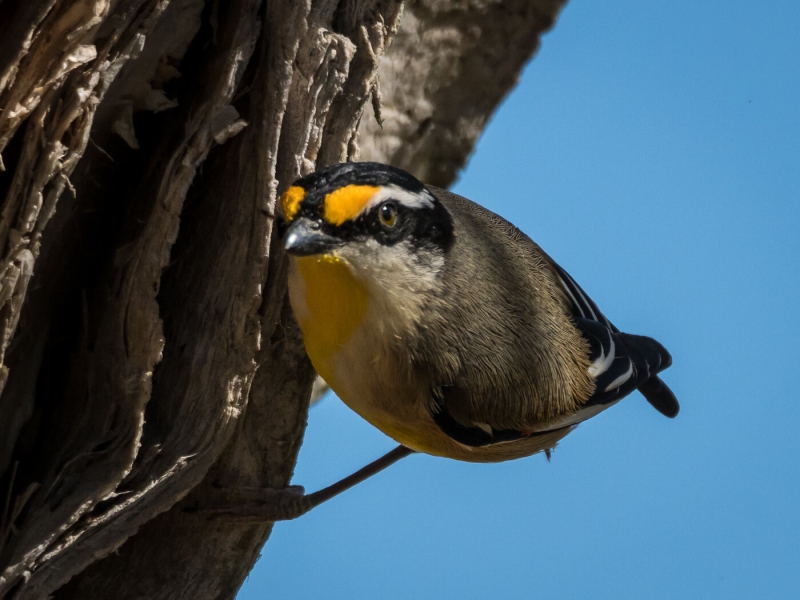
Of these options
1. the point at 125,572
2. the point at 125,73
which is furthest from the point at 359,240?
the point at 125,572

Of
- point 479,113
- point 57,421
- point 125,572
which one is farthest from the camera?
point 479,113

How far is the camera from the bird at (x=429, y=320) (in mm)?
1279

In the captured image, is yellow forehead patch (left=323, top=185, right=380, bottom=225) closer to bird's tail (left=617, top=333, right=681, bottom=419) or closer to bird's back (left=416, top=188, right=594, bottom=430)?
bird's back (left=416, top=188, right=594, bottom=430)

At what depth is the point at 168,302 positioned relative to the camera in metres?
1.56

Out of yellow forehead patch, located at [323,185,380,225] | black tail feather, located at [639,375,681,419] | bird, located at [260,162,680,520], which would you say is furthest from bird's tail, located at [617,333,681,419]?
yellow forehead patch, located at [323,185,380,225]

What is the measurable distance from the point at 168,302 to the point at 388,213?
479 millimetres

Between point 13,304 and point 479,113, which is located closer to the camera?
point 13,304

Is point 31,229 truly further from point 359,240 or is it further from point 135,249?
point 359,240

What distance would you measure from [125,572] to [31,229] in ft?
2.48

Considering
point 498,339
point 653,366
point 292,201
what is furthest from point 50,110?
point 653,366

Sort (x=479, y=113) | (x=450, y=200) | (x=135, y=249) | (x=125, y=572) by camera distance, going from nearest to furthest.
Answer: (x=135, y=249) < (x=125, y=572) < (x=450, y=200) < (x=479, y=113)

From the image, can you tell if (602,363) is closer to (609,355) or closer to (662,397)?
(609,355)

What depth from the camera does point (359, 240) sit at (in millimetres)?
1291

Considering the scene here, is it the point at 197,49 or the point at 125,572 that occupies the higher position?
the point at 197,49
